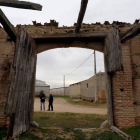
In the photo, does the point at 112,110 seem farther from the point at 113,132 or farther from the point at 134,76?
the point at 134,76

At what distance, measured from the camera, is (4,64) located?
16.0ft

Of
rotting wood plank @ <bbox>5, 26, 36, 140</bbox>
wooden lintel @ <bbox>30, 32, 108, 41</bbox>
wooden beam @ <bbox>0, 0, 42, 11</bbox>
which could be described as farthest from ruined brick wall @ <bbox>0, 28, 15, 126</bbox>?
wooden beam @ <bbox>0, 0, 42, 11</bbox>

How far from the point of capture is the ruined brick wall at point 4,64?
4.58m

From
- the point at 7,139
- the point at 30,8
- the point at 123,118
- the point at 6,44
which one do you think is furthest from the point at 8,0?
the point at 123,118

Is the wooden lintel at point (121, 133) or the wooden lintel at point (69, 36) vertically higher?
the wooden lintel at point (69, 36)

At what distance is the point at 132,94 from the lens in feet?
15.0

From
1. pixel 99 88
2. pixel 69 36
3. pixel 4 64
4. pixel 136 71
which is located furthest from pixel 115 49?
pixel 99 88

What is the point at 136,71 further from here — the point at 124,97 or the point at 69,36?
the point at 69,36

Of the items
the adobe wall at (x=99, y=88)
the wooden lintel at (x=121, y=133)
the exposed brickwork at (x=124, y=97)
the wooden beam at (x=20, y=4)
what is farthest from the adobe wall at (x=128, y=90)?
the adobe wall at (x=99, y=88)

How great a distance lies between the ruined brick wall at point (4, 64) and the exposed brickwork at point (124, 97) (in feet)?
12.6

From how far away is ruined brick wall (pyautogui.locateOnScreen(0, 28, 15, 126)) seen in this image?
458cm

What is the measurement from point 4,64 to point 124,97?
4570mm

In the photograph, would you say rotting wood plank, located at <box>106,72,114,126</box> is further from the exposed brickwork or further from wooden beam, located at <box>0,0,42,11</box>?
wooden beam, located at <box>0,0,42,11</box>

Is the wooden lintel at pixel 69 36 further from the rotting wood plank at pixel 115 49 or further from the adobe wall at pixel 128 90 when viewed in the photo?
the adobe wall at pixel 128 90
